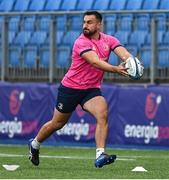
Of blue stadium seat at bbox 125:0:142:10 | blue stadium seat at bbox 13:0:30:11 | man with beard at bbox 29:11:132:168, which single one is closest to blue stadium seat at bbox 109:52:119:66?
blue stadium seat at bbox 125:0:142:10

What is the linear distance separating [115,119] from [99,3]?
5.61 m

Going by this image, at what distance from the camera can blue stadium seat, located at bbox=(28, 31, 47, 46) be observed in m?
20.6

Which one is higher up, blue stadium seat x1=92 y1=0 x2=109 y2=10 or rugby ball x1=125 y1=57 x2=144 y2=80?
blue stadium seat x1=92 y1=0 x2=109 y2=10

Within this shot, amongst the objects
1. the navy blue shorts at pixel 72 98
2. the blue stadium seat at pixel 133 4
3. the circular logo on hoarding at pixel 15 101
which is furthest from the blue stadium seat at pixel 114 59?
the navy blue shorts at pixel 72 98

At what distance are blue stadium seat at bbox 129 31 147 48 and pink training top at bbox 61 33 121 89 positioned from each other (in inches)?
297

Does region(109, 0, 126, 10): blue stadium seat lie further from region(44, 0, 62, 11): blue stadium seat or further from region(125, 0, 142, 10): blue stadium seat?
region(44, 0, 62, 11): blue stadium seat

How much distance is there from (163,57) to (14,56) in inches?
152

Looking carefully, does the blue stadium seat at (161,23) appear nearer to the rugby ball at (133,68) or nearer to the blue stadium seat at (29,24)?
the blue stadium seat at (29,24)

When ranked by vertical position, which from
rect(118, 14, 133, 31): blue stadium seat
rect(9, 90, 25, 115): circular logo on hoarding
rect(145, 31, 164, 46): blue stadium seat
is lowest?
rect(9, 90, 25, 115): circular logo on hoarding

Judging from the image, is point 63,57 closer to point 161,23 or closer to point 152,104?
point 161,23

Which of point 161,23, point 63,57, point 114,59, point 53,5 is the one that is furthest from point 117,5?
point 161,23

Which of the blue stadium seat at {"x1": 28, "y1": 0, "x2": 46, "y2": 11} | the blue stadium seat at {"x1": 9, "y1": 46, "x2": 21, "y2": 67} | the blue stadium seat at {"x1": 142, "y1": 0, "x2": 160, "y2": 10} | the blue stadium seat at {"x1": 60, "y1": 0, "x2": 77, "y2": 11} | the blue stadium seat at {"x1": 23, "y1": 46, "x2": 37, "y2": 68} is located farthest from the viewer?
the blue stadium seat at {"x1": 28, "y1": 0, "x2": 46, "y2": 11}

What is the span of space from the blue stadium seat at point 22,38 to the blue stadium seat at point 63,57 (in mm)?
1105

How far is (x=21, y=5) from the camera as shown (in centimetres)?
2523
